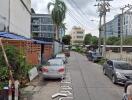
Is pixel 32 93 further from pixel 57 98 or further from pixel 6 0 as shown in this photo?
pixel 6 0

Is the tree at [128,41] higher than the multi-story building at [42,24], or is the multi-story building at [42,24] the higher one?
the multi-story building at [42,24]

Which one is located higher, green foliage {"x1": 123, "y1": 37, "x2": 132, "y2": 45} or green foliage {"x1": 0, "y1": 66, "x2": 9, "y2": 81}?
green foliage {"x1": 123, "y1": 37, "x2": 132, "y2": 45}

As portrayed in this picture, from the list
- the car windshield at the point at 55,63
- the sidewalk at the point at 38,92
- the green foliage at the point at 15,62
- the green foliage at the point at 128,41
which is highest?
the green foliage at the point at 128,41

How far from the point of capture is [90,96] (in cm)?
1508

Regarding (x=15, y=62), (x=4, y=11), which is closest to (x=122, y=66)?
(x=4, y=11)

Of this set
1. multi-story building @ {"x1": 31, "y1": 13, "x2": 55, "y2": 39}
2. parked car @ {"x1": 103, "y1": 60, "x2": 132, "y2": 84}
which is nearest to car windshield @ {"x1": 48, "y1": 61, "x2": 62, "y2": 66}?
parked car @ {"x1": 103, "y1": 60, "x2": 132, "y2": 84}

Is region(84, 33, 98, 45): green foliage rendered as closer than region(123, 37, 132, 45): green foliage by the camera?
No

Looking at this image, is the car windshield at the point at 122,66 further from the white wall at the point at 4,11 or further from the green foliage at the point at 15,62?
the green foliage at the point at 15,62

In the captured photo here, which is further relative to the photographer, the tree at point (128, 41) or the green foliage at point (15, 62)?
the tree at point (128, 41)

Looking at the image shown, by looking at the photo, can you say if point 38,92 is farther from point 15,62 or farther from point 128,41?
point 128,41

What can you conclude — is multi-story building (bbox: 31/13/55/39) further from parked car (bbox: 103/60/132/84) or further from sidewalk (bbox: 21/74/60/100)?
sidewalk (bbox: 21/74/60/100)

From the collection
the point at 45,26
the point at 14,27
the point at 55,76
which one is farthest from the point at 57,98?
the point at 45,26

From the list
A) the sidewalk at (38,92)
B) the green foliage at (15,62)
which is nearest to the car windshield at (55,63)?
the sidewalk at (38,92)

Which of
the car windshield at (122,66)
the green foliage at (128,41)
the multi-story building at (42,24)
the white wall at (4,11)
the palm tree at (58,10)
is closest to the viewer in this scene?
the car windshield at (122,66)
